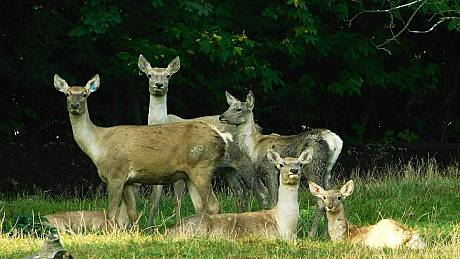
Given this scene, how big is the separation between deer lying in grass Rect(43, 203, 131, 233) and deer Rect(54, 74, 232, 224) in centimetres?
13

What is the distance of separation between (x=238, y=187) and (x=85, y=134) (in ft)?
7.56

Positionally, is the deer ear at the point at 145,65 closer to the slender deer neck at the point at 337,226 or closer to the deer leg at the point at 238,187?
the deer leg at the point at 238,187

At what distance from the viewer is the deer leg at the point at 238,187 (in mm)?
14367

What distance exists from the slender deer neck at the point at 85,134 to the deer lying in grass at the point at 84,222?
2.14ft

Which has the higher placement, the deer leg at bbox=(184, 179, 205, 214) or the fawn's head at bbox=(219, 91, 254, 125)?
the fawn's head at bbox=(219, 91, 254, 125)

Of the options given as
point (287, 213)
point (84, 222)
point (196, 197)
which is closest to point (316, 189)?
point (287, 213)

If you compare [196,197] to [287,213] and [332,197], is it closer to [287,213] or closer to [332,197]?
[287,213]

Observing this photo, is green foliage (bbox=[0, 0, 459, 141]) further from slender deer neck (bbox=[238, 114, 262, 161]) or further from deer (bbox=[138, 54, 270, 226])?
slender deer neck (bbox=[238, 114, 262, 161])

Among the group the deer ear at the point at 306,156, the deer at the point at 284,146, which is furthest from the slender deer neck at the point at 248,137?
the deer ear at the point at 306,156

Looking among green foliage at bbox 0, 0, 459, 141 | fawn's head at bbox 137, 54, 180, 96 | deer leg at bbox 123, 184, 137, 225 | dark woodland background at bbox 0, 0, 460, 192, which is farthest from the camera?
dark woodland background at bbox 0, 0, 460, 192

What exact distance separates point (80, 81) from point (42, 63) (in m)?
1.72

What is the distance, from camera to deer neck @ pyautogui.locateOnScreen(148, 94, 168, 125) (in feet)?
47.1

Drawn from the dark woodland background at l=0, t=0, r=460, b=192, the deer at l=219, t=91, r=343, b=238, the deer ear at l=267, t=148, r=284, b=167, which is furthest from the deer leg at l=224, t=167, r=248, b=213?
the dark woodland background at l=0, t=0, r=460, b=192

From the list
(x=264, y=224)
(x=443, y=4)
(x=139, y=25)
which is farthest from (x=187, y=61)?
(x=264, y=224)
